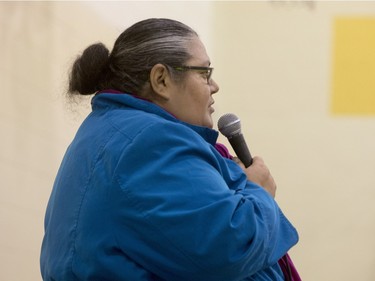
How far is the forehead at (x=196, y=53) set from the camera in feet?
4.53

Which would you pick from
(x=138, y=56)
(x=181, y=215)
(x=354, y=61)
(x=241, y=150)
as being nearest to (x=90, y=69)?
(x=138, y=56)

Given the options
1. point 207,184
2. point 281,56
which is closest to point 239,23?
point 281,56

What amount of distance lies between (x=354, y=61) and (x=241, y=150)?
46.8 inches

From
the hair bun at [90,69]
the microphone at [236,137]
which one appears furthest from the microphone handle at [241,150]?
the hair bun at [90,69]

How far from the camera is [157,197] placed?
1.12 meters

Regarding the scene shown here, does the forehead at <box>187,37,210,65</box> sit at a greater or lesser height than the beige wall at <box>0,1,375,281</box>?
greater

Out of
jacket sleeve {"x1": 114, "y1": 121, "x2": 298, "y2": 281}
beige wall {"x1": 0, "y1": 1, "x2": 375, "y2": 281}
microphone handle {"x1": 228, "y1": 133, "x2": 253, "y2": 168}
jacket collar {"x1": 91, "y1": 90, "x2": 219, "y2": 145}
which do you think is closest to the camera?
jacket sleeve {"x1": 114, "y1": 121, "x2": 298, "y2": 281}

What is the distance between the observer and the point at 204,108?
1386 millimetres

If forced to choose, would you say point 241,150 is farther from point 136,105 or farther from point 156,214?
point 156,214

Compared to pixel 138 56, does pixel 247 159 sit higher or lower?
lower

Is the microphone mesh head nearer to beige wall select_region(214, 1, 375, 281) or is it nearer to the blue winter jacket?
the blue winter jacket

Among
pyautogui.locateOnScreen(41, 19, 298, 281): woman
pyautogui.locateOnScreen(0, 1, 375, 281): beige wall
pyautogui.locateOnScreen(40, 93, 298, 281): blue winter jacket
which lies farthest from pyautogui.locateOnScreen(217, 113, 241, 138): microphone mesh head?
pyautogui.locateOnScreen(0, 1, 375, 281): beige wall

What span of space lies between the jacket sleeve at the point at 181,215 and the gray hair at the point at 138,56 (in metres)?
0.21

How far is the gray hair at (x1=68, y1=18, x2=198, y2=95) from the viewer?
53.3 inches
